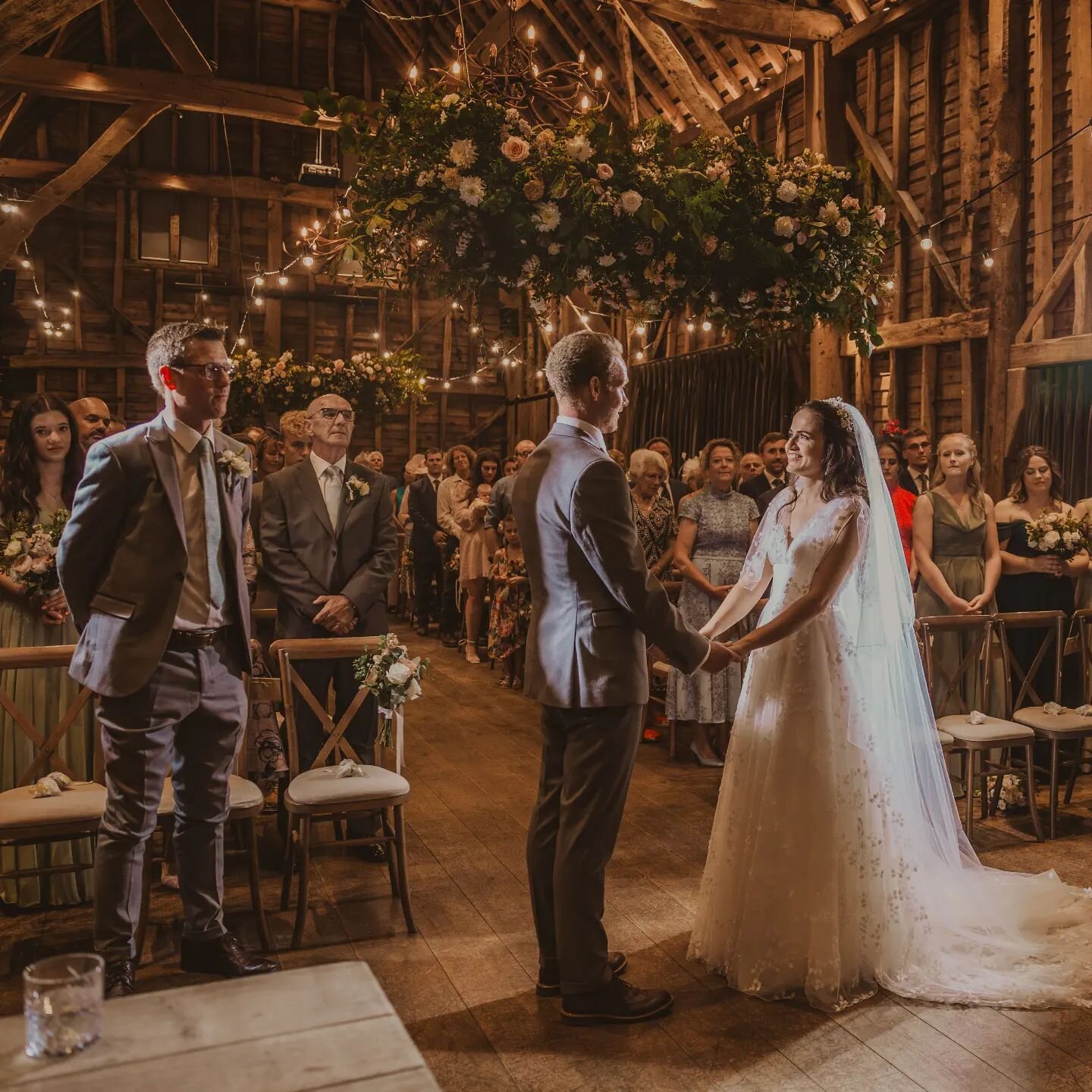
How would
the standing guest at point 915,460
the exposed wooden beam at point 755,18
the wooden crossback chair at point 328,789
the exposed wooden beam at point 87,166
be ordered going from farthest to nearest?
the exposed wooden beam at point 87,166, the exposed wooden beam at point 755,18, the standing guest at point 915,460, the wooden crossback chair at point 328,789

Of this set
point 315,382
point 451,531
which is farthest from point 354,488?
point 315,382

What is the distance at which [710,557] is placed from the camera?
560 centimetres

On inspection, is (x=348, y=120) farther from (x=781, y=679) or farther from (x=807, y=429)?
(x=781, y=679)

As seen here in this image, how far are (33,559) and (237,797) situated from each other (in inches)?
44.2

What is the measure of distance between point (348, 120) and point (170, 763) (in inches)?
82.4

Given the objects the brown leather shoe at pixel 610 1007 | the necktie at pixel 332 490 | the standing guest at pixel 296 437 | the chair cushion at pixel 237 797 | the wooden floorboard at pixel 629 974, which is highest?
the standing guest at pixel 296 437

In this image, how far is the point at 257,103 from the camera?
35.7 ft

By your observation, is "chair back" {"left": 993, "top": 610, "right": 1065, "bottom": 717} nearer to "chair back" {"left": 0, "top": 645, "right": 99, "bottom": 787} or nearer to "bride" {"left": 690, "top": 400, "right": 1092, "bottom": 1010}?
"bride" {"left": 690, "top": 400, "right": 1092, "bottom": 1010}

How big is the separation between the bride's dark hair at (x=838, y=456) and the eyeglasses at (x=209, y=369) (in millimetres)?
1749

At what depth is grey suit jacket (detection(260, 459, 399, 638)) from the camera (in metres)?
4.26

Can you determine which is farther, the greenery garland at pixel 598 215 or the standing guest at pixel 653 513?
the standing guest at pixel 653 513

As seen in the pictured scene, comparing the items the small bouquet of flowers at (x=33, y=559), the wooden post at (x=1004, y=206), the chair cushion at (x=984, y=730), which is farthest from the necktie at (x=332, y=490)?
the wooden post at (x=1004, y=206)

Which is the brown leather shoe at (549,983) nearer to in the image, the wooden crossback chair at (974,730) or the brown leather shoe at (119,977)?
the brown leather shoe at (119,977)

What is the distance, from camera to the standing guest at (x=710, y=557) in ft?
18.2
